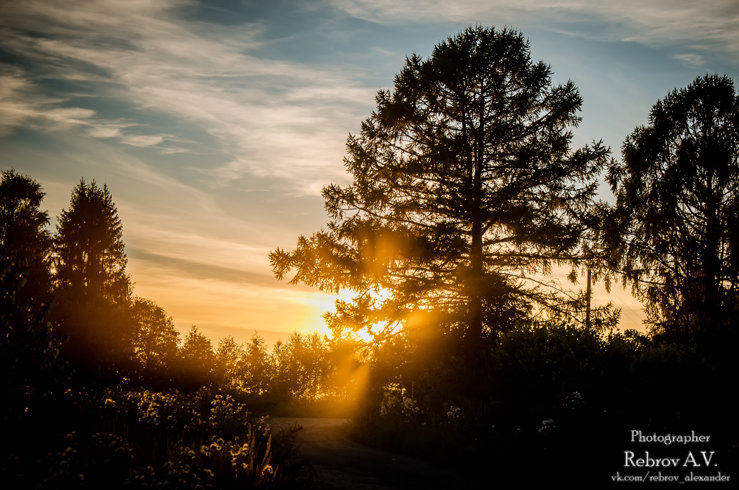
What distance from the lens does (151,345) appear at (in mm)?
30734

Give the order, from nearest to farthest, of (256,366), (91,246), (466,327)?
(466,327) → (91,246) → (256,366)

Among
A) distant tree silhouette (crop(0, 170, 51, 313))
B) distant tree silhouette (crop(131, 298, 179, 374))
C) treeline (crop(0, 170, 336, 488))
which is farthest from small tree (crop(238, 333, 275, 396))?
distant tree silhouette (crop(0, 170, 51, 313))

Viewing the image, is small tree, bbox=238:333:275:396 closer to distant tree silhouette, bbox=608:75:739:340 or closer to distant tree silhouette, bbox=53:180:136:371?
distant tree silhouette, bbox=53:180:136:371

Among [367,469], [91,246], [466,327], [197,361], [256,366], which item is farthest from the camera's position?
[256,366]

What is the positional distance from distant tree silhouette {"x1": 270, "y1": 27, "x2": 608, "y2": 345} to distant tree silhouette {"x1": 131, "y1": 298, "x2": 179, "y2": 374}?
1252 cm

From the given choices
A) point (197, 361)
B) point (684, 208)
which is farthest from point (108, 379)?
point (684, 208)

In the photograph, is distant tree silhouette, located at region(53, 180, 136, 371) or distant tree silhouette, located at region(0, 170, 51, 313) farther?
distant tree silhouette, located at region(53, 180, 136, 371)

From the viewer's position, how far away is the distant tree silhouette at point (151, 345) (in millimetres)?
26297

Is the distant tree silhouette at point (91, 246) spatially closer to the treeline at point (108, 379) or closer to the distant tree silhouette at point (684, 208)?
the treeline at point (108, 379)

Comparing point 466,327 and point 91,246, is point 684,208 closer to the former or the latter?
point 466,327

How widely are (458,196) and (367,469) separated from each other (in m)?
11.3

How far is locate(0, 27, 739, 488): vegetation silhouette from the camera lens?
326 inches

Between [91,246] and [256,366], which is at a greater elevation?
[91,246]

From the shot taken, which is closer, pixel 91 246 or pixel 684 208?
pixel 684 208
